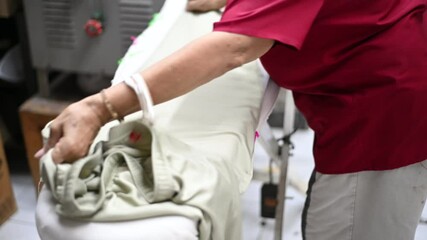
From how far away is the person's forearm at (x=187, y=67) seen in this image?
0.96 m

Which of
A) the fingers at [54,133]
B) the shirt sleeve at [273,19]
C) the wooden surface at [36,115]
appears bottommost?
the wooden surface at [36,115]

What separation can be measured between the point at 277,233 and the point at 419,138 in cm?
65

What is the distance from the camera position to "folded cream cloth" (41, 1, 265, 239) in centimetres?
86

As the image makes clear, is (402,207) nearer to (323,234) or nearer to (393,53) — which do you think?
(323,234)

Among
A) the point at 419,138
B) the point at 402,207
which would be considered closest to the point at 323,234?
the point at 402,207

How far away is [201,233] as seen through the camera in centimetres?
91

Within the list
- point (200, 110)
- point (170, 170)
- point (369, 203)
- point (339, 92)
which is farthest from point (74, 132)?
point (369, 203)

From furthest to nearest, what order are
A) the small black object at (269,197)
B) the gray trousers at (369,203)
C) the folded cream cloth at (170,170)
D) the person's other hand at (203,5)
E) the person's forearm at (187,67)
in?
1. the small black object at (269,197)
2. the person's other hand at (203,5)
3. the gray trousers at (369,203)
4. the person's forearm at (187,67)
5. the folded cream cloth at (170,170)

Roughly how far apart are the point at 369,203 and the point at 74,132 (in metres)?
0.71

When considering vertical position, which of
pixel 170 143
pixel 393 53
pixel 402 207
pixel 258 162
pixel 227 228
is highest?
pixel 393 53

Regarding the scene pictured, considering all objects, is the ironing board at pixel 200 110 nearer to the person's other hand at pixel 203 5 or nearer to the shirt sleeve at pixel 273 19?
the person's other hand at pixel 203 5

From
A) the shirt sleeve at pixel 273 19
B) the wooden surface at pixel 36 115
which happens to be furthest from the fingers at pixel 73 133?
the wooden surface at pixel 36 115

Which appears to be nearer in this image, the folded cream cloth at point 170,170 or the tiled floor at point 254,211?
the folded cream cloth at point 170,170

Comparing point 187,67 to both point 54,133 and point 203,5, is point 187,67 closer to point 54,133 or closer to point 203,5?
point 54,133
